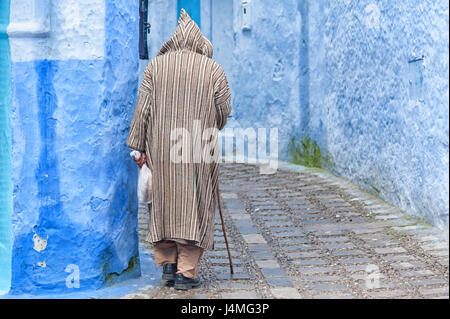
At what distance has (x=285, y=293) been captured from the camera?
427cm

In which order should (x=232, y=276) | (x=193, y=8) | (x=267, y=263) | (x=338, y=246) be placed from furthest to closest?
1. (x=193, y=8)
2. (x=338, y=246)
3. (x=267, y=263)
4. (x=232, y=276)

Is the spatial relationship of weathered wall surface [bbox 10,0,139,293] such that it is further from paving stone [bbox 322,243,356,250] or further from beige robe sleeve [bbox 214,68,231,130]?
paving stone [bbox 322,243,356,250]

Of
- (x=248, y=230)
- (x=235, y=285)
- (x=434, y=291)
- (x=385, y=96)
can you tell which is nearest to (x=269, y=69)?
(x=385, y=96)

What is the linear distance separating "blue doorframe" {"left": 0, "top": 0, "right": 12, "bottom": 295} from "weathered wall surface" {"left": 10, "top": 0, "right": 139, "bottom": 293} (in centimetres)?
17

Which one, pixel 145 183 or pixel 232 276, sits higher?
pixel 145 183

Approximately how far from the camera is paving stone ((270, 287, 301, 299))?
13.8ft

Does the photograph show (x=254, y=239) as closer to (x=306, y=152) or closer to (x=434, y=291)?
(x=434, y=291)

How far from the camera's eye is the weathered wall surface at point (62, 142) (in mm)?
4168

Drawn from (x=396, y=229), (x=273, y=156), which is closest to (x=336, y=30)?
(x=273, y=156)

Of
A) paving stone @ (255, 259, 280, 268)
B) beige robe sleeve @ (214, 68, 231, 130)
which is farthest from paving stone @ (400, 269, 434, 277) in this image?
beige robe sleeve @ (214, 68, 231, 130)

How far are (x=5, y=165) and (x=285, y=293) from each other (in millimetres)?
1962

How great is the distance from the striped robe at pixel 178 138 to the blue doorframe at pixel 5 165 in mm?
815

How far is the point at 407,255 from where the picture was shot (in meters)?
4.98

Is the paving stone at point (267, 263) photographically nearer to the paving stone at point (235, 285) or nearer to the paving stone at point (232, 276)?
the paving stone at point (232, 276)
